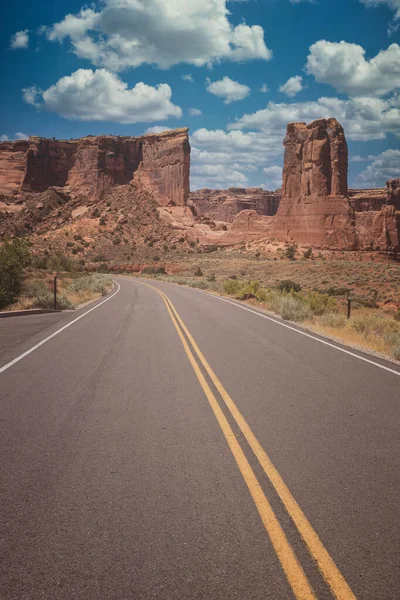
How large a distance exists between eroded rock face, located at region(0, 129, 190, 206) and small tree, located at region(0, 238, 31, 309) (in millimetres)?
72936

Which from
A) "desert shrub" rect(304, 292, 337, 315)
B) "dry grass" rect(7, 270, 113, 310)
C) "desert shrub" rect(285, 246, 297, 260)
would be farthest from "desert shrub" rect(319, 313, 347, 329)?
"desert shrub" rect(285, 246, 297, 260)

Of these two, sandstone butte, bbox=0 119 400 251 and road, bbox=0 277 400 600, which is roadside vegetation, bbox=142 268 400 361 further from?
sandstone butte, bbox=0 119 400 251

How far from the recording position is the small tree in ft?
69.5

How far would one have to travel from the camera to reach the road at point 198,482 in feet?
8.99

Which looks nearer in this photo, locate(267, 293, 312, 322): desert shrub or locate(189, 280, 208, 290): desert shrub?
locate(267, 293, 312, 322): desert shrub

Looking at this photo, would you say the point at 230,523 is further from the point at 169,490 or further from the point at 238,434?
the point at 238,434

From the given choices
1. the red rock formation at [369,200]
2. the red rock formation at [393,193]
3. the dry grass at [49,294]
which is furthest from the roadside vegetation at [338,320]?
the red rock formation at [369,200]

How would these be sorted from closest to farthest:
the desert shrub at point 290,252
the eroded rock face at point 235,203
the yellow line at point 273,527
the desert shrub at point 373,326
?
the yellow line at point 273,527 < the desert shrub at point 373,326 < the desert shrub at point 290,252 < the eroded rock face at point 235,203

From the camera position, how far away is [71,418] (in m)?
5.59

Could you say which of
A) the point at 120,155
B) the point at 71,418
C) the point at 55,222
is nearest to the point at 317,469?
the point at 71,418

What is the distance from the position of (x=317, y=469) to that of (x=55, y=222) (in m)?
94.8

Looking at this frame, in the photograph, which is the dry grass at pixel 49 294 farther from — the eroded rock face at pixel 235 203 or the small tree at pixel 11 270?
the eroded rock face at pixel 235 203

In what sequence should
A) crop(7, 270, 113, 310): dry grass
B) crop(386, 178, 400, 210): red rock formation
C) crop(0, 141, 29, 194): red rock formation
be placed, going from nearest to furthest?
crop(7, 270, 113, 310): dry grass < crop(0, 141, 29, 194): red rock formation < crop(386, 178, 400, 210): red rock formation

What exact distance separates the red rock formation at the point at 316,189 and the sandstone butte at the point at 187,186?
0.51 ft
